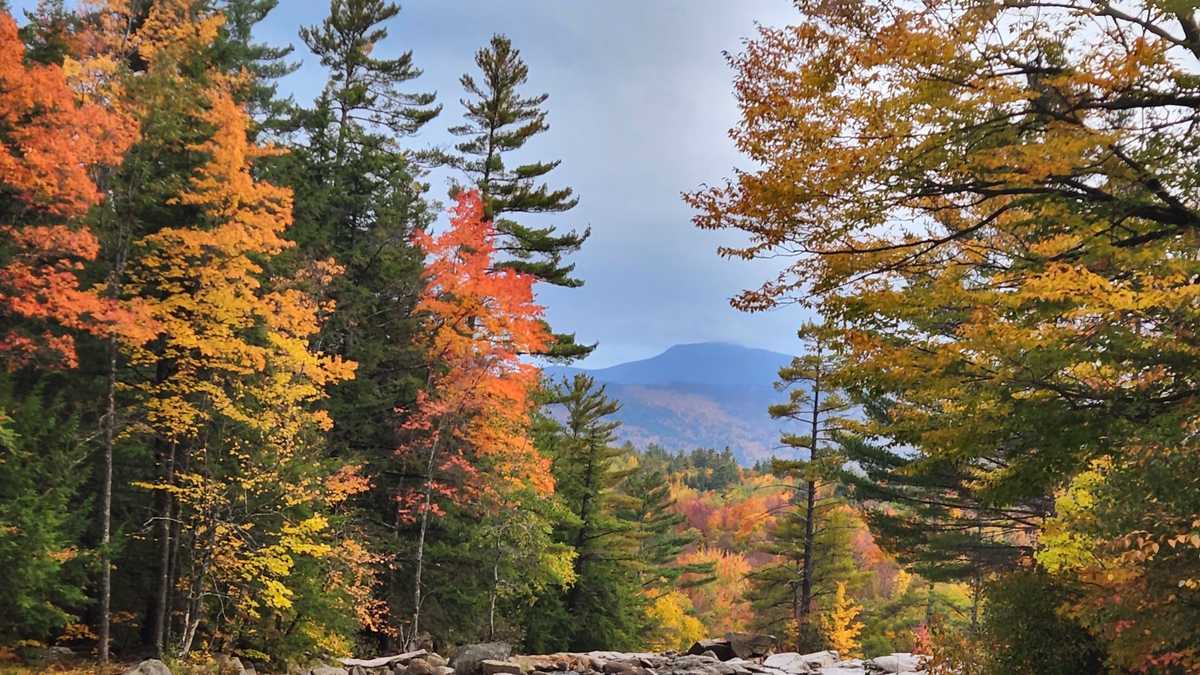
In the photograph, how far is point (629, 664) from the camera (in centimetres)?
1856

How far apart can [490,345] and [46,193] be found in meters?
10.5

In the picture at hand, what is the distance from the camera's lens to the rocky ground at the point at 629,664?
15.1 metres

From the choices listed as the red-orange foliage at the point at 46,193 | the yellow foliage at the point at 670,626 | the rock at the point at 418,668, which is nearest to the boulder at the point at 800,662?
the rock at the point at 418,668

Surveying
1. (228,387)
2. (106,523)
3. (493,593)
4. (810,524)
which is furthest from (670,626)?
(106,523)

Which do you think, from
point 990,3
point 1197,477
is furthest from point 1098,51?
point 1197,477

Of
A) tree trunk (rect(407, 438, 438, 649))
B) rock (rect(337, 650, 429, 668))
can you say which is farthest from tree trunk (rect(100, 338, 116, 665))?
tree trunk (rect(407, 438, 438, 649))

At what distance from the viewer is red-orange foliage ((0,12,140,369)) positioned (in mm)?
11281

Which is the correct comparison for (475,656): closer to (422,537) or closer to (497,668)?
(497,668)

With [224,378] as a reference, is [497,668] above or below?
below

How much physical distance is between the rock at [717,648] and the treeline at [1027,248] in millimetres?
12899

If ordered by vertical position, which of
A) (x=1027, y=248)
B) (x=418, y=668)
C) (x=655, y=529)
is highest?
(x=1027, y=248)

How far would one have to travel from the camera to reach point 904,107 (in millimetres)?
5793

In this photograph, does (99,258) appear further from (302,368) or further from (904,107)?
(904,107)

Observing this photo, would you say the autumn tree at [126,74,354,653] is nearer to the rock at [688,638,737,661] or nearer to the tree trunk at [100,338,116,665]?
the tree trunk at [100,338,116,665]
